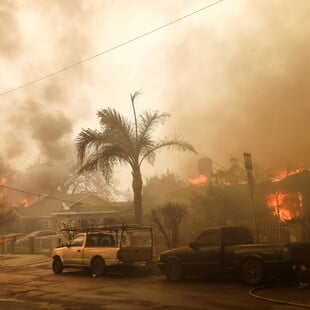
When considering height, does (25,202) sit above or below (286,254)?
above

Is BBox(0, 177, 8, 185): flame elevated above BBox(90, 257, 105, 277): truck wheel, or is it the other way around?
BBox(0, 177, 8, 185): flame

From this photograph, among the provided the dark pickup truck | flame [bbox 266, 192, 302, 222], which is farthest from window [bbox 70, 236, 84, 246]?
flame [bbox 266, 192, 302, 222]

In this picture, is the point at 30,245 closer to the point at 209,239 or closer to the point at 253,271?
the point at 209,239

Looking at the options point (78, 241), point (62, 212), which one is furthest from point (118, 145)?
point (62, 212)

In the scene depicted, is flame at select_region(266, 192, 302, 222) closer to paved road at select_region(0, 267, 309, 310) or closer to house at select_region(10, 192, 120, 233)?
paved road at select_region(0, 267, 309, 310)

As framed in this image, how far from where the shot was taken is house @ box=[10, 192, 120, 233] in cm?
3825

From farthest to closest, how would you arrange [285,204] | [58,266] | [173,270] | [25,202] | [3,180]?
[25,202] → [3,180] → [285,204] → [58,266] → [173,270]

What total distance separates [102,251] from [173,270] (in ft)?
10.8

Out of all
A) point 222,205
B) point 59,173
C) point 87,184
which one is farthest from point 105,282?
point 87,184

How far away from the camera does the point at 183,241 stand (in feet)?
66.2

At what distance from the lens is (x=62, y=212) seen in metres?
39.8

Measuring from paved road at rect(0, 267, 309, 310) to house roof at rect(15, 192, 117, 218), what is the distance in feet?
79.5

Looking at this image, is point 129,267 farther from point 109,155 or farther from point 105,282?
point 109,155

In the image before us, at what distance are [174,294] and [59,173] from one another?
38524mm
